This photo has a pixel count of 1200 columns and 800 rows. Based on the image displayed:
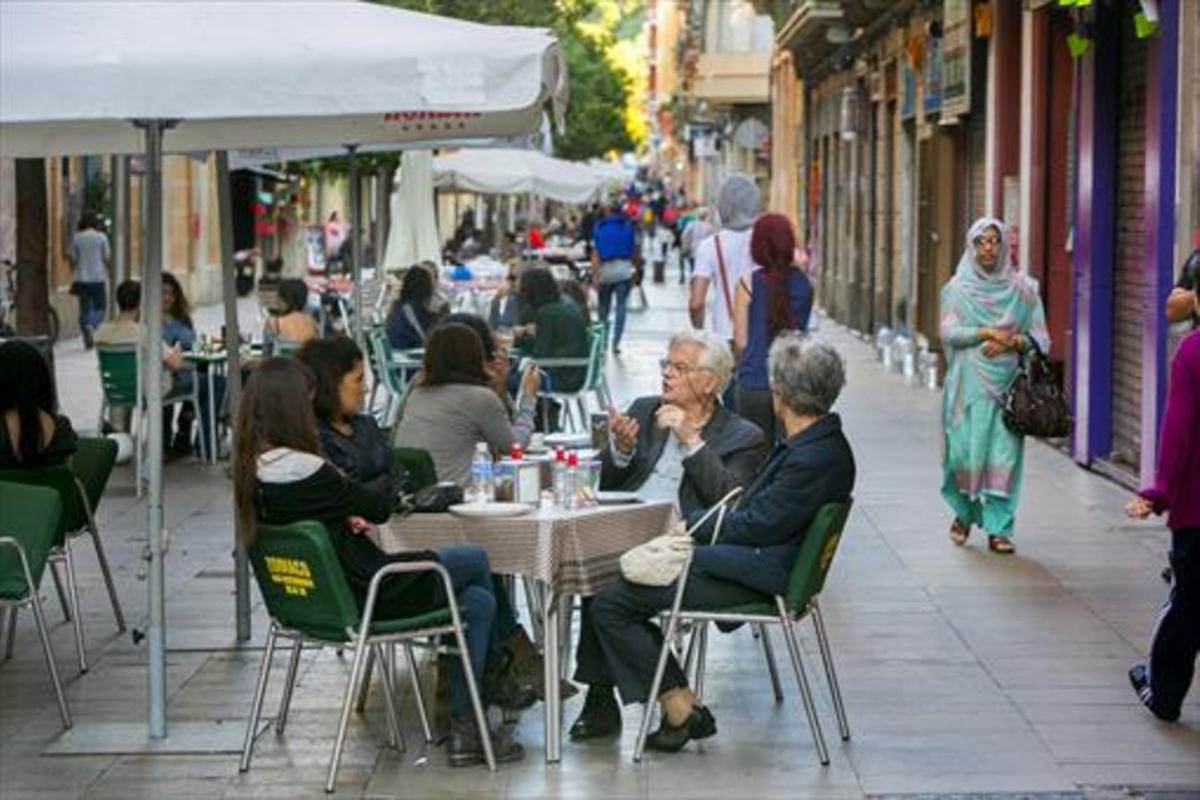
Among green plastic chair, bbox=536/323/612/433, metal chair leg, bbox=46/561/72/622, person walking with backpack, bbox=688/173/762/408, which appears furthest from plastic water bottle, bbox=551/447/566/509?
green plastic chair, bbox=536/323/612/433

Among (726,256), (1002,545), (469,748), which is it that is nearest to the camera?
(469,748)

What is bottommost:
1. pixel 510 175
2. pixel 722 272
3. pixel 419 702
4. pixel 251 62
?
pixel 419 702

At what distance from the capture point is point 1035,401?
12.3 metres

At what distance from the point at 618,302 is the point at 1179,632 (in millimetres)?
21776

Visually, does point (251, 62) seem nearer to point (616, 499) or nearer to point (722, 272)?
point (616, 499)

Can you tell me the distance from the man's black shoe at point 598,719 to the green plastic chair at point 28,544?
1.84 m

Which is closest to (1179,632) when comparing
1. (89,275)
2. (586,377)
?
(586,377)

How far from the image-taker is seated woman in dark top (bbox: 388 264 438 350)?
18.7 meters

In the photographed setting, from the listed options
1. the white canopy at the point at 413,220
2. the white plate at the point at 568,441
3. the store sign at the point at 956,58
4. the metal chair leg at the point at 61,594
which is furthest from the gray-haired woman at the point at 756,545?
the white canopy at the point at 413,220

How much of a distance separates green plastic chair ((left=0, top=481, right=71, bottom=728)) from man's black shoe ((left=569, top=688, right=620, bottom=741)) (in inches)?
72.6

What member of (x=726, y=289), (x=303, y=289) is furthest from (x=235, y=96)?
(x=303, y=289)

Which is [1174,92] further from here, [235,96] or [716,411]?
[235,96]

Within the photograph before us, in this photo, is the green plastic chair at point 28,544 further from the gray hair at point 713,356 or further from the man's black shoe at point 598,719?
the gray hair at point 713,356

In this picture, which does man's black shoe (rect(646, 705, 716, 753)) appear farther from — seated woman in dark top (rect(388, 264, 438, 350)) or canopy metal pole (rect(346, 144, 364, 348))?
seated woman in dark top (rect(388, 264, 438, 350))
